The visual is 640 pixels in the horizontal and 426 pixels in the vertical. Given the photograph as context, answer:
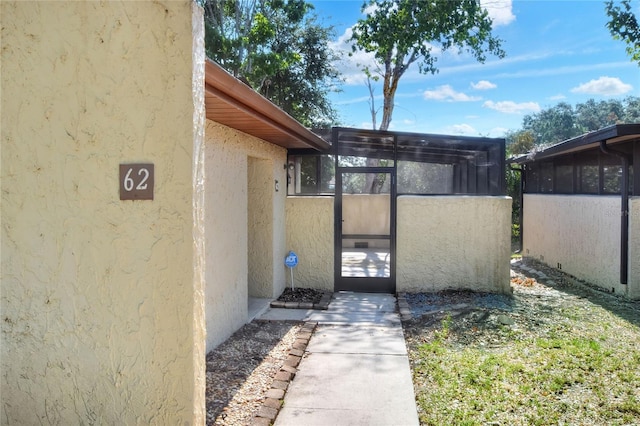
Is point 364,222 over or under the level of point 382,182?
under

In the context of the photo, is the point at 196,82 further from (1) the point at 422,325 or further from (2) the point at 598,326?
(2) the point at 598,326

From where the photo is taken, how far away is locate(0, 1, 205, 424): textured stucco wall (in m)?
2.96

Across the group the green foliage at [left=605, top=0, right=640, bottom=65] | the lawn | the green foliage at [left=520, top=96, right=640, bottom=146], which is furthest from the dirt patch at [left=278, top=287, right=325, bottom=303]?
the green foliage at [left=520, top=96, right=640, bottom=146]

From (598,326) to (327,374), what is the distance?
4.31 metres

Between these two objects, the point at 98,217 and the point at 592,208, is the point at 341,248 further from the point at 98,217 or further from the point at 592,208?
the point at 98,217

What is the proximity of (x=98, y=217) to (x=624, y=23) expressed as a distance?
14203 mm

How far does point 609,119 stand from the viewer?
40156mm

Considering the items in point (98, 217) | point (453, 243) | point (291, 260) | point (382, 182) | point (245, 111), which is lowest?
point (291, 260)

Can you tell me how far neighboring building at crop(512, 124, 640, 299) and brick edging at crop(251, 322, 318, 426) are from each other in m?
6.56

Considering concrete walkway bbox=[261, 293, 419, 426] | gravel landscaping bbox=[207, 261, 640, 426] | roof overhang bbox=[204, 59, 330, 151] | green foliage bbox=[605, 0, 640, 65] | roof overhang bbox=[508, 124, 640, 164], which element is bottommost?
concrete walkway bbox=[261, 293, 419, 426]

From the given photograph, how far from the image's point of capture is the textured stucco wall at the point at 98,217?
2.96 metres

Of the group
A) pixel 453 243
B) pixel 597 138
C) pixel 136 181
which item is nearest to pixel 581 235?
pixel 597 138

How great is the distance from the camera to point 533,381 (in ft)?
15.6

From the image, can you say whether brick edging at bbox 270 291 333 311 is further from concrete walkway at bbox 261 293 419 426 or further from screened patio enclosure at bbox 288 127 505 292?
screened patio enclosure at bbox 288 127 505 292
